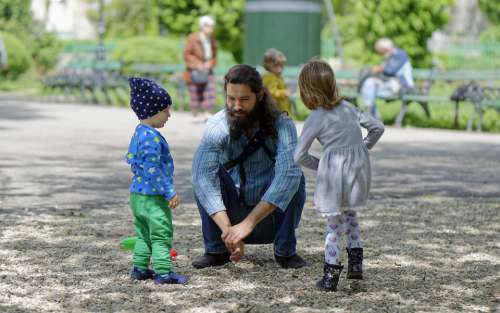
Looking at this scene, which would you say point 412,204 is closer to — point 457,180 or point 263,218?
point 457,180

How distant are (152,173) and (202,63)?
12351 mm

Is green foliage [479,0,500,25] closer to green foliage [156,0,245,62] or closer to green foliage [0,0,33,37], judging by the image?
green foliage [156,0,245,62]

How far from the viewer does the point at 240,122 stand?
18.6 ft

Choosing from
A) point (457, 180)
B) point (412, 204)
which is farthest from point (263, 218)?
point (457, 180)

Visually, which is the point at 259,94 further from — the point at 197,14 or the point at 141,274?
the point at 197,14

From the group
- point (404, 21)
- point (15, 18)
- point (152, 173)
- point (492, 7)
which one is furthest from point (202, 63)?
point (492, 7)

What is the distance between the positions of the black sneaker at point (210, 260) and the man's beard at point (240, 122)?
697mm

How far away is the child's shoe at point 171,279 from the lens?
545 cm

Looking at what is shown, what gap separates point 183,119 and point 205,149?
12141mm

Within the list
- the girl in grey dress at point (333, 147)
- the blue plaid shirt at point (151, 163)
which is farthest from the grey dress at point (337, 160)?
the blue plaid shirt at point (151, 163)

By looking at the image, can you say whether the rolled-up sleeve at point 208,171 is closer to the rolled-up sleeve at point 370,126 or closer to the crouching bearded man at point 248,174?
the crouching bearded man at point 248,174

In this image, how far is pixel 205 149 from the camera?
5.68m

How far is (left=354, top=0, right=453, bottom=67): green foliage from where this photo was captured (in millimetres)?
27230

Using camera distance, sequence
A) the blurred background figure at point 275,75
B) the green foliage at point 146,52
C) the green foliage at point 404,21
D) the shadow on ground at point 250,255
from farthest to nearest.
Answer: the green foliage at point 404,21, the green foliage at point 146,52, the blurred background figure at point 275,75, the shadow on ground at point 250,255
